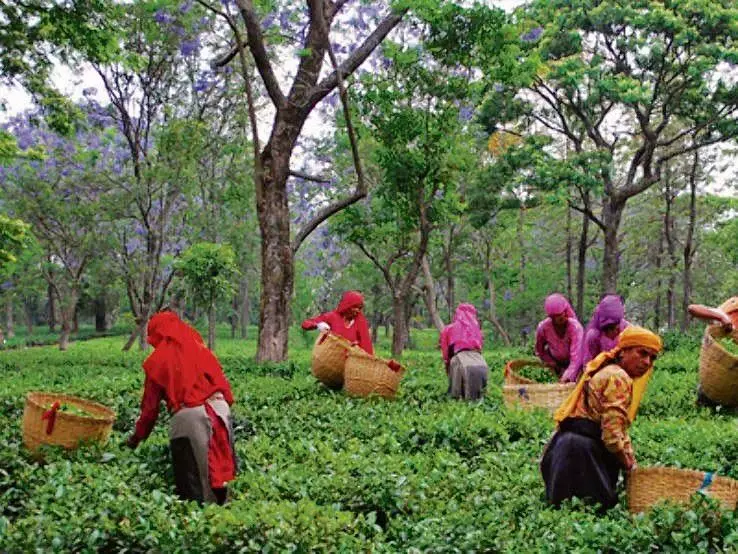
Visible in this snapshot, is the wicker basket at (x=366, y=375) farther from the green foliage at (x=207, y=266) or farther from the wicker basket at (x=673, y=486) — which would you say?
the green foliage at (x=207, y=266)

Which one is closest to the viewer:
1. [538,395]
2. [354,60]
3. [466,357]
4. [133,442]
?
[133,442]

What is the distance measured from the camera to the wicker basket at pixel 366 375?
999 centimetres

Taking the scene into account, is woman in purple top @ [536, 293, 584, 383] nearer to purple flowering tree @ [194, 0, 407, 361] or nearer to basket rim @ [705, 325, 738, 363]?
basket rim @ [705, 325, 738, 363]

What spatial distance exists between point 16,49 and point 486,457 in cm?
1008

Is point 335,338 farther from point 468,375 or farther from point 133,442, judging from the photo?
point 133,442

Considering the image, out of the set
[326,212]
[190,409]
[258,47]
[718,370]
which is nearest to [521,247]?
[326,212]

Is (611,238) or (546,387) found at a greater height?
(611,238)

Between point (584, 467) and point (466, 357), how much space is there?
16.3 feet

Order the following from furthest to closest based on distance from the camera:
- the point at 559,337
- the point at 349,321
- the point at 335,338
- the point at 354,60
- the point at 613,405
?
1. the point at 354,60
2. the point at 349,321
3. the point at 335,338
4. the point at 559,337
5. the point at 613,405

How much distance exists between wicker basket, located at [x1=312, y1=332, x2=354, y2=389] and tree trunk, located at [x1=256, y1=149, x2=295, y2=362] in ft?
14.3

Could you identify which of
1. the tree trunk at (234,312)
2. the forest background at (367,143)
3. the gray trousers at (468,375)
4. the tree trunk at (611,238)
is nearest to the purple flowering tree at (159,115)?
the forest background at (367,143)

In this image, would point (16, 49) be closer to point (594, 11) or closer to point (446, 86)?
point (446, 86)

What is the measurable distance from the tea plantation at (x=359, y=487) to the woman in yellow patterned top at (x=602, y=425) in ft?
0.61

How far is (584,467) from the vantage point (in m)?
5.16
